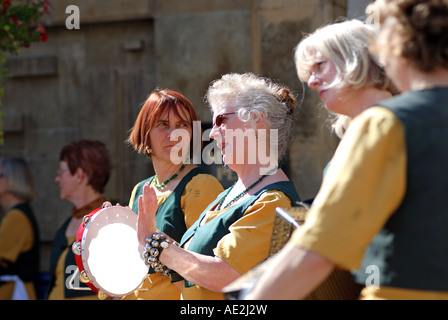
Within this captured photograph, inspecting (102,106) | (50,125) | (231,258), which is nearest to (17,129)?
(50,125)

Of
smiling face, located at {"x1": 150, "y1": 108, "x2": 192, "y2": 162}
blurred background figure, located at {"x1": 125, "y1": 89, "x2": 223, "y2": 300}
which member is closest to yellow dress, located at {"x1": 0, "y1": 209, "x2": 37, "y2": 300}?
blurred background figure, located at {"x1": 125, "y1": 89, "x2": 223, "y2": 300}

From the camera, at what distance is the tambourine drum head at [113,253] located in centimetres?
296

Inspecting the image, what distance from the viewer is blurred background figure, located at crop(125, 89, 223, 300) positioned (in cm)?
336

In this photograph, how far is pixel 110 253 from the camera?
308cm

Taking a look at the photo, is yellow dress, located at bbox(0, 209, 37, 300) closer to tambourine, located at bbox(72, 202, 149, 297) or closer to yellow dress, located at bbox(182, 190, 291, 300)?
tambourine, located at bbox(72, 202, 149, 297)

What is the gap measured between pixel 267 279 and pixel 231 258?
1108mm

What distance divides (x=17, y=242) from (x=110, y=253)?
258cm

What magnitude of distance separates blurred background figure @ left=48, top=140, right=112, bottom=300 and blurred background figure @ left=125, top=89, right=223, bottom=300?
1.22 metres

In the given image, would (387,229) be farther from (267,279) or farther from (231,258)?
(231,258)

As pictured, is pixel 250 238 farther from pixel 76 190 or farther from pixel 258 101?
pixel 76 190

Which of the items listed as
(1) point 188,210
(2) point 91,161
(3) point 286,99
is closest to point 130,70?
(2) point 91,161

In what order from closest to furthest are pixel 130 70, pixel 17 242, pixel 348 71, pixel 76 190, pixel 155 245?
pixel 348 71
pixel 155 245
pixel 76 190
pixel 17 242
pixel 130 70

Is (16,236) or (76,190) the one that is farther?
(16,236)

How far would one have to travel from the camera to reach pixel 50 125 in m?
6.97
